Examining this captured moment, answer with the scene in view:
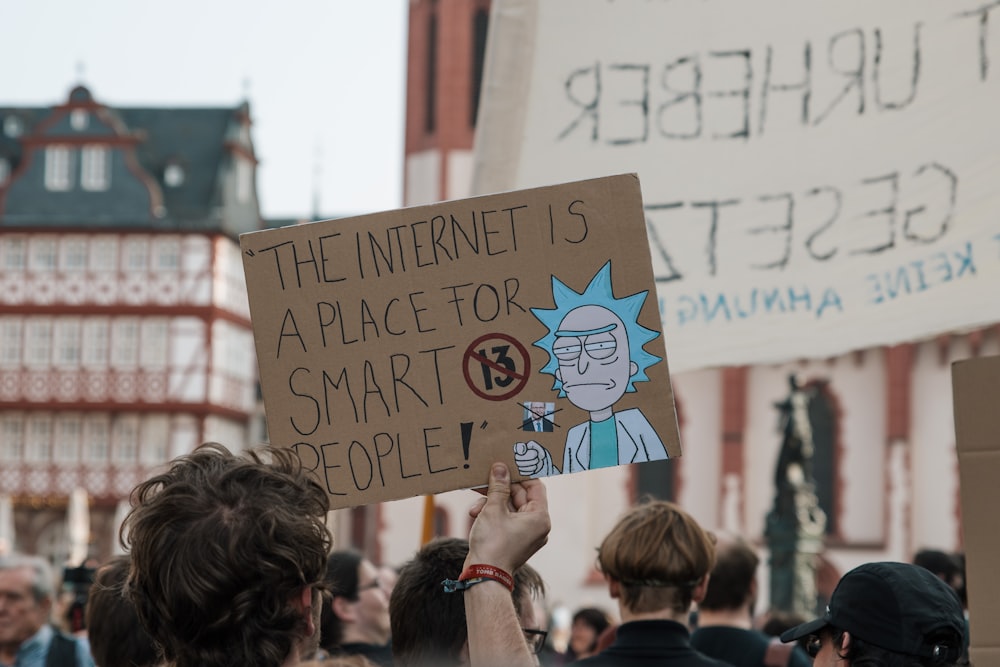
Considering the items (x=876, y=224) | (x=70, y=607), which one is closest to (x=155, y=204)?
(x=70, y=607)

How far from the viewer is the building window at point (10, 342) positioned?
44.8m

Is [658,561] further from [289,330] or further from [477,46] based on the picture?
[477,46]

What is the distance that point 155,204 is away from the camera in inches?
1833

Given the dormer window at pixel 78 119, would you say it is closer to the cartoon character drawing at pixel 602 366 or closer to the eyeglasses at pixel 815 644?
the cartoon character drawing at pixel 602 366

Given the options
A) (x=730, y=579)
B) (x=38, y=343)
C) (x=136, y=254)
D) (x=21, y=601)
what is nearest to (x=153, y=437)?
(x=38, y=343)

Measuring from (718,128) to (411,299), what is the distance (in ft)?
5.88

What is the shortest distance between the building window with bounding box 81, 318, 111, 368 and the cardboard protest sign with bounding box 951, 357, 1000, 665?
141 ft

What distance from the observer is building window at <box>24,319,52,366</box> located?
1759 inches

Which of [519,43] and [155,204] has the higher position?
[155,204]

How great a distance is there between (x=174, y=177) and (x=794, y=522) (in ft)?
107

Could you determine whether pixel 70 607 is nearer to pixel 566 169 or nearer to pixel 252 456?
pixel 566 169

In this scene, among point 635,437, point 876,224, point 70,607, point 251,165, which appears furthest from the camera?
point 251,165

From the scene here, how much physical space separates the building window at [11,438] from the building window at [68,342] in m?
1.93

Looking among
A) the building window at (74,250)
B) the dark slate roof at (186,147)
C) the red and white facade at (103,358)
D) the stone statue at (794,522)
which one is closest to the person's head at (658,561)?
the stone statue at (794,522)
